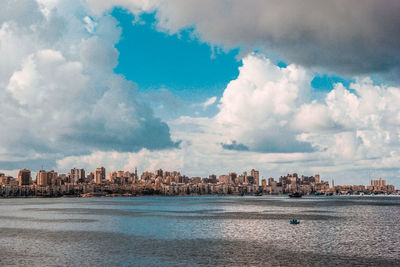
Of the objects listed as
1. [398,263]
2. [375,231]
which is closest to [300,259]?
[398,263]

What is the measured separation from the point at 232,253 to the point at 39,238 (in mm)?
47310

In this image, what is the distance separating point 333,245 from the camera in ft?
257

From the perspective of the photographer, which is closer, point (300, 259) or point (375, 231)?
point (300, 259)

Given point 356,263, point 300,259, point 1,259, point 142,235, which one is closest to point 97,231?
point 142,235

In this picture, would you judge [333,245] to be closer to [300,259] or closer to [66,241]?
[300,259]

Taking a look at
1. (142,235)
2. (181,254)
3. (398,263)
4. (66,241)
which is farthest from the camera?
(142,235)

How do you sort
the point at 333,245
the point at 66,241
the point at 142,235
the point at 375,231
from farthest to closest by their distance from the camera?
the point at 375,231 → the point at 142,235 → the point at 66,241 → the point at 333,245

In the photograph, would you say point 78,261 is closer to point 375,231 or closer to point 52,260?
point 52,260

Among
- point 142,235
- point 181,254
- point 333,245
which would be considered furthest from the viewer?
point 142,235

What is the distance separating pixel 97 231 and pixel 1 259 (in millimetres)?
41763

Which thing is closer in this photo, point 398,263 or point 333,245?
point 398,263

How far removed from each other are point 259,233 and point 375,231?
103 feet

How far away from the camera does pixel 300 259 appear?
64062 millimetres

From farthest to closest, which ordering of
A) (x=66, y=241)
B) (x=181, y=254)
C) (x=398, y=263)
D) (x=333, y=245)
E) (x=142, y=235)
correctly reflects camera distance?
(x=142, y=235)
(x=66, y=241)
(x=333, y=245)
(x=181, y=254)
(x=398, y=263)
